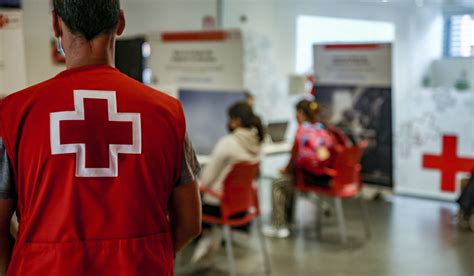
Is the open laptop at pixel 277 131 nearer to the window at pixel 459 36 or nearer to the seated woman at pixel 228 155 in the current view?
the seated woman at pixel 228 155

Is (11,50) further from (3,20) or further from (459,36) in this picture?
(459,36)

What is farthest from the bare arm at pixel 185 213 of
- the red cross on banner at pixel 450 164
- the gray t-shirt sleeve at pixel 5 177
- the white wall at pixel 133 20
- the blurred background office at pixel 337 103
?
the white wall at pixel 133 20

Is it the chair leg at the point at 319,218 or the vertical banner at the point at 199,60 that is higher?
the vertical banner at the point at 199,60

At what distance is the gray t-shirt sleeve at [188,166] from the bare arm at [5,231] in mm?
351

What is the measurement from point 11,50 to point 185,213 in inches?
86.0

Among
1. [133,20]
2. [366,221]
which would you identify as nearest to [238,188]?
[366,221]

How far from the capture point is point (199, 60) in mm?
4660

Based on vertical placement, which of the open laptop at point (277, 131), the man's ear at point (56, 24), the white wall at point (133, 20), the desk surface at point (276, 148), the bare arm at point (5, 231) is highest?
the white wall at point (133, 20)

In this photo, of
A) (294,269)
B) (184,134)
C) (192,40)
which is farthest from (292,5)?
(184,134)

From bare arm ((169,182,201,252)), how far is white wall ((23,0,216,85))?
407 cm

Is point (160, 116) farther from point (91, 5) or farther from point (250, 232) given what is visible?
point (250, 232)

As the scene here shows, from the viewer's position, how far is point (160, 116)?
4.01ft

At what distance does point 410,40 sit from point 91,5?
479 centimetres

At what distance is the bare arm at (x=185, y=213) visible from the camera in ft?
4.36
